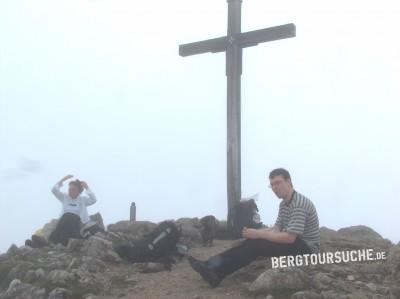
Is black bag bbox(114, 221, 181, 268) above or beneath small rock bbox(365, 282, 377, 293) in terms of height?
above

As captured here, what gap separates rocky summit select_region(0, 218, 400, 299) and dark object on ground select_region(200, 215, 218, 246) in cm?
23

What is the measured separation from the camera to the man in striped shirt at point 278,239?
667cm

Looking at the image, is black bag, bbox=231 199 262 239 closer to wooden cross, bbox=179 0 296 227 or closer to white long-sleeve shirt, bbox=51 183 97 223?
wooden cross, bbox=179 0 296 227

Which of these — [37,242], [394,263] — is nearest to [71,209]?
[37,242]

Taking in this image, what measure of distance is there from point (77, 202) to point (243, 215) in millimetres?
3117

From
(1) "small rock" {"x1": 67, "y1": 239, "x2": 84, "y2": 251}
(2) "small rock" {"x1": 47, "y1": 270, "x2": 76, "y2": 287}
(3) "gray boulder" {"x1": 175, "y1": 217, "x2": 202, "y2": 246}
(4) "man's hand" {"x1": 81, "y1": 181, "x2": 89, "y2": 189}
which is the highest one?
(4) "man's hand" {"x1": 81, "y1": 181, "x2": 89, "y2": 189}

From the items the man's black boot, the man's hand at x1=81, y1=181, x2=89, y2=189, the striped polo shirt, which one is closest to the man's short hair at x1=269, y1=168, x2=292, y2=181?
the striped polo shirt

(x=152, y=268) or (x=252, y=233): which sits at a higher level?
(x=252, y=233)

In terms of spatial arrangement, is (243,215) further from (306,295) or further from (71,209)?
(306,295)

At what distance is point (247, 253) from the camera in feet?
22.3

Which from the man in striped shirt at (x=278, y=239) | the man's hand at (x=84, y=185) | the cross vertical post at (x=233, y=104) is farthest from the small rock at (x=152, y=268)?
the cross vertical post at (x=233, y=104)

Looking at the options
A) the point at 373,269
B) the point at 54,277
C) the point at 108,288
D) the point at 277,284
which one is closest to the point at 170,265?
the point at 108,288

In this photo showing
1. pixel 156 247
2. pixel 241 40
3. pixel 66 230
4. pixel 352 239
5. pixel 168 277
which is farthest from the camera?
pixel 241 40

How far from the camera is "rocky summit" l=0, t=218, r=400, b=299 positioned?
6.38 metres
